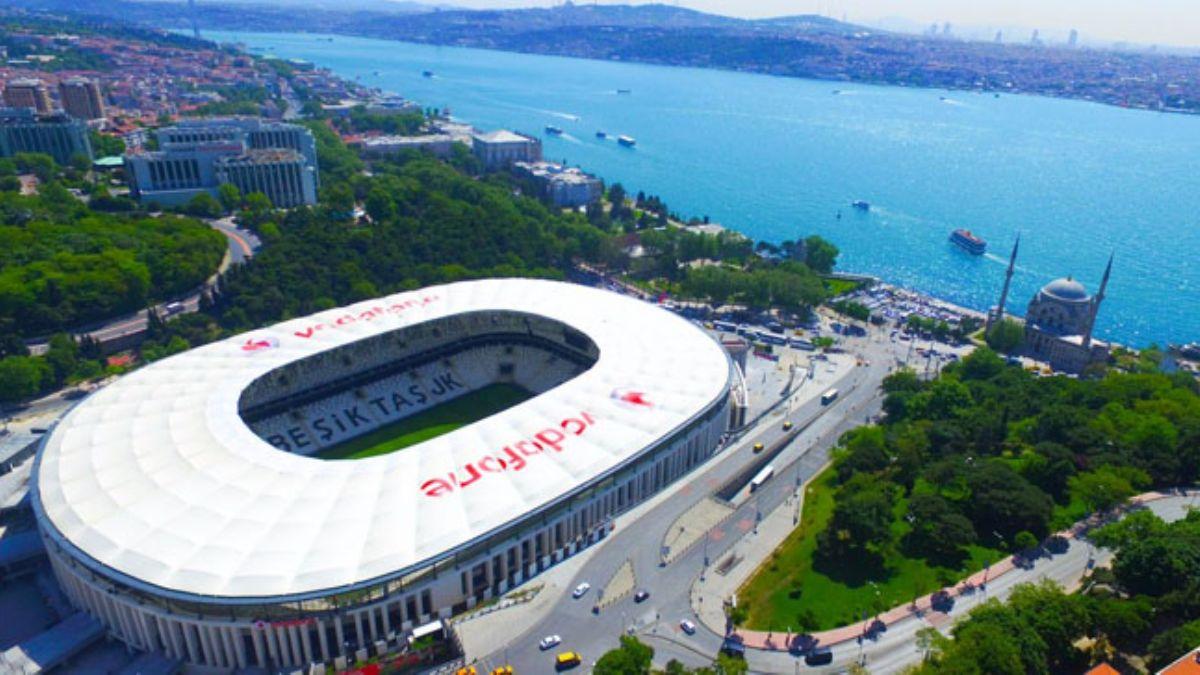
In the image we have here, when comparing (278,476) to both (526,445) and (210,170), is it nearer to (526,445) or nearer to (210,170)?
(526,445)

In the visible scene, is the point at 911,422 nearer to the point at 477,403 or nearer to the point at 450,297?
the point at 477,403

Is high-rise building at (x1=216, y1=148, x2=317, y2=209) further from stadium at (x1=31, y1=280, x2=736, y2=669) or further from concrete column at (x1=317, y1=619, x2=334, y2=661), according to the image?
concrete column at (x1=317, y1=619, x2=334, y2=661)

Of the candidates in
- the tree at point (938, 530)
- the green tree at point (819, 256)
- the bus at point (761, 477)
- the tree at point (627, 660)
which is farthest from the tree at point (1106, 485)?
the green tree at point (819, 256)

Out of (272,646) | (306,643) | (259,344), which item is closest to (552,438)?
(306,643)

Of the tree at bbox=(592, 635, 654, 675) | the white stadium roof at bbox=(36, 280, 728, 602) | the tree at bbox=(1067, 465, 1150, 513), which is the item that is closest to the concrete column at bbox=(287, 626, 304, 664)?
the white stadium roof at bbox=(36, 280, 728, 602)

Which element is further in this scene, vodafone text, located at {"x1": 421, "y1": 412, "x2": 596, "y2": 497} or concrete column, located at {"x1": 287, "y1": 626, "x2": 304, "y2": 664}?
vodafone text, located at {"x1": 421, "y1": 412, "x2": 596, "y2": 497}

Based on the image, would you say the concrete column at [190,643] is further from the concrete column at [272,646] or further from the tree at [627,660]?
the tree at [627,660]
